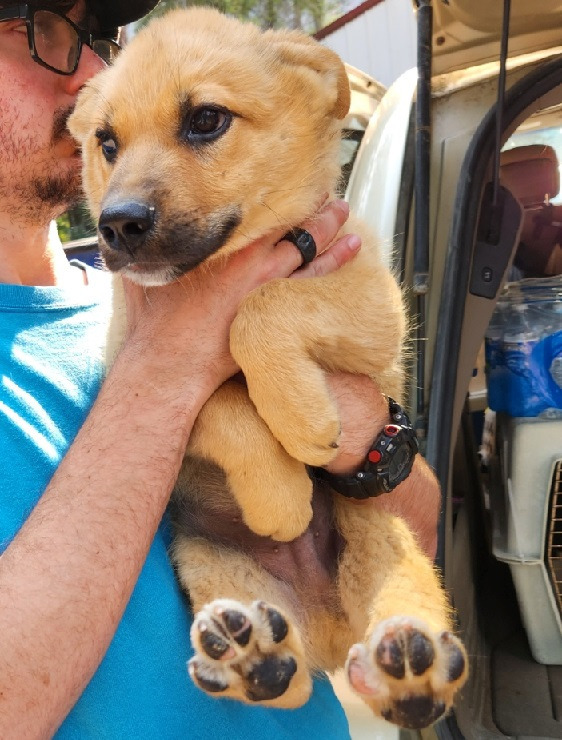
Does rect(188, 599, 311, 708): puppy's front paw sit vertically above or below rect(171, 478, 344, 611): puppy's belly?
above

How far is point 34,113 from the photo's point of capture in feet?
6.82

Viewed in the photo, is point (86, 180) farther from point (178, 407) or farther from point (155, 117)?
point (178, 407)

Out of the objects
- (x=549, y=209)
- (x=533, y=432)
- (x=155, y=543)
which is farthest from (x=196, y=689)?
(x=549, y=209)

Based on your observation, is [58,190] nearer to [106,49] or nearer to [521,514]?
[106,49]

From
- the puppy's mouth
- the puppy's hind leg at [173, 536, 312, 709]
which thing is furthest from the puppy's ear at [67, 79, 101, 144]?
the puppy's hind leg at [173, 536, 312, 709]

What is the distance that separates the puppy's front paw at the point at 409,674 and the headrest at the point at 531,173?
8.77ft

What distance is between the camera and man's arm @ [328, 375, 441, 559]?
5.78 ft

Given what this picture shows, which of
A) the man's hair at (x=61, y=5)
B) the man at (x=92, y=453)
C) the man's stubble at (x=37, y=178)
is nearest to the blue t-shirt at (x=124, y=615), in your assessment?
the man at (x=92, y=453)

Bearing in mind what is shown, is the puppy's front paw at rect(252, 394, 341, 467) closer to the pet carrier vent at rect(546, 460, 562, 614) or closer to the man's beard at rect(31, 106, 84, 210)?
the man's beard at rect(31, 106, 84, 210)

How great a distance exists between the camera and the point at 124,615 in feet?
4.89

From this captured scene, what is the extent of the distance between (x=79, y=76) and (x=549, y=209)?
101 inches

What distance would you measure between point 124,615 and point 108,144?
1.21m

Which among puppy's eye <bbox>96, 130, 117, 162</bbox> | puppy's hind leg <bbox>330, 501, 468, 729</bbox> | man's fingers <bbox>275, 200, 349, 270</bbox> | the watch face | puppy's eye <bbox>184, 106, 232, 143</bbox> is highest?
puppy's eye <bbox>184, 106, 232, 143</bbox>

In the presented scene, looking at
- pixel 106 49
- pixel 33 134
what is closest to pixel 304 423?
pixel 33 134
